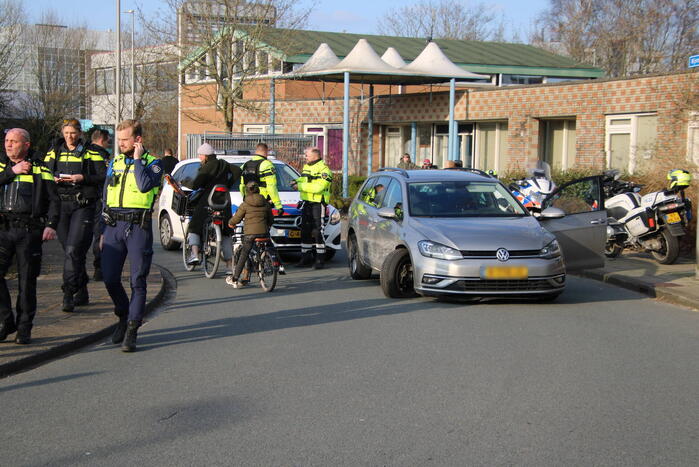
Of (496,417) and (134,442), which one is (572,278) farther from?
(134,442)

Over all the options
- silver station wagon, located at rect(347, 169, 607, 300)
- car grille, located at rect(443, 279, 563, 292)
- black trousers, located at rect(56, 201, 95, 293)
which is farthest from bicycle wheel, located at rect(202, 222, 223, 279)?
car grille, located at rect(443, 279, 563, 292)

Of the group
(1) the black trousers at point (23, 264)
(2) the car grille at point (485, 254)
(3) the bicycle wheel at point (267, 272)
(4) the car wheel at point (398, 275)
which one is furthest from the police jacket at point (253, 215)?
(1) the black trousers at point (23, 264)

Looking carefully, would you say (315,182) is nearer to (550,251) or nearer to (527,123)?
(550,251)

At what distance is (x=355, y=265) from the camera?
12.7 m

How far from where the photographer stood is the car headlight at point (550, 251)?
10.1 m

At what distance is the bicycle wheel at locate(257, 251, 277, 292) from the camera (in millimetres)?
11508

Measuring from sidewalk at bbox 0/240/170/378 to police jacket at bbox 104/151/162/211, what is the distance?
52.2 inches

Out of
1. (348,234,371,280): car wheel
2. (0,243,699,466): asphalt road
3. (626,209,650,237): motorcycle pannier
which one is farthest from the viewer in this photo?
A: (626,209,650,237): motorcycle pannier

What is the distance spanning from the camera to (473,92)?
32.2 metres

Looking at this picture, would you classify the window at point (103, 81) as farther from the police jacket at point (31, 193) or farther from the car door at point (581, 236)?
the police jacket at point (31, 193)

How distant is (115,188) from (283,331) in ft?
7.31

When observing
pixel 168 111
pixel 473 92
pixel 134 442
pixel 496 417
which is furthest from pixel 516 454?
pixel 168 111

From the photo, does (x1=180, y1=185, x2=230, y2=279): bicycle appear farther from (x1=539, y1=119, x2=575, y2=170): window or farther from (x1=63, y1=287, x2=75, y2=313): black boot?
(x1=539, y1=119, x2=575, y2=170): window

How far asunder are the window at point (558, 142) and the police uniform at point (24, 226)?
23715mm
